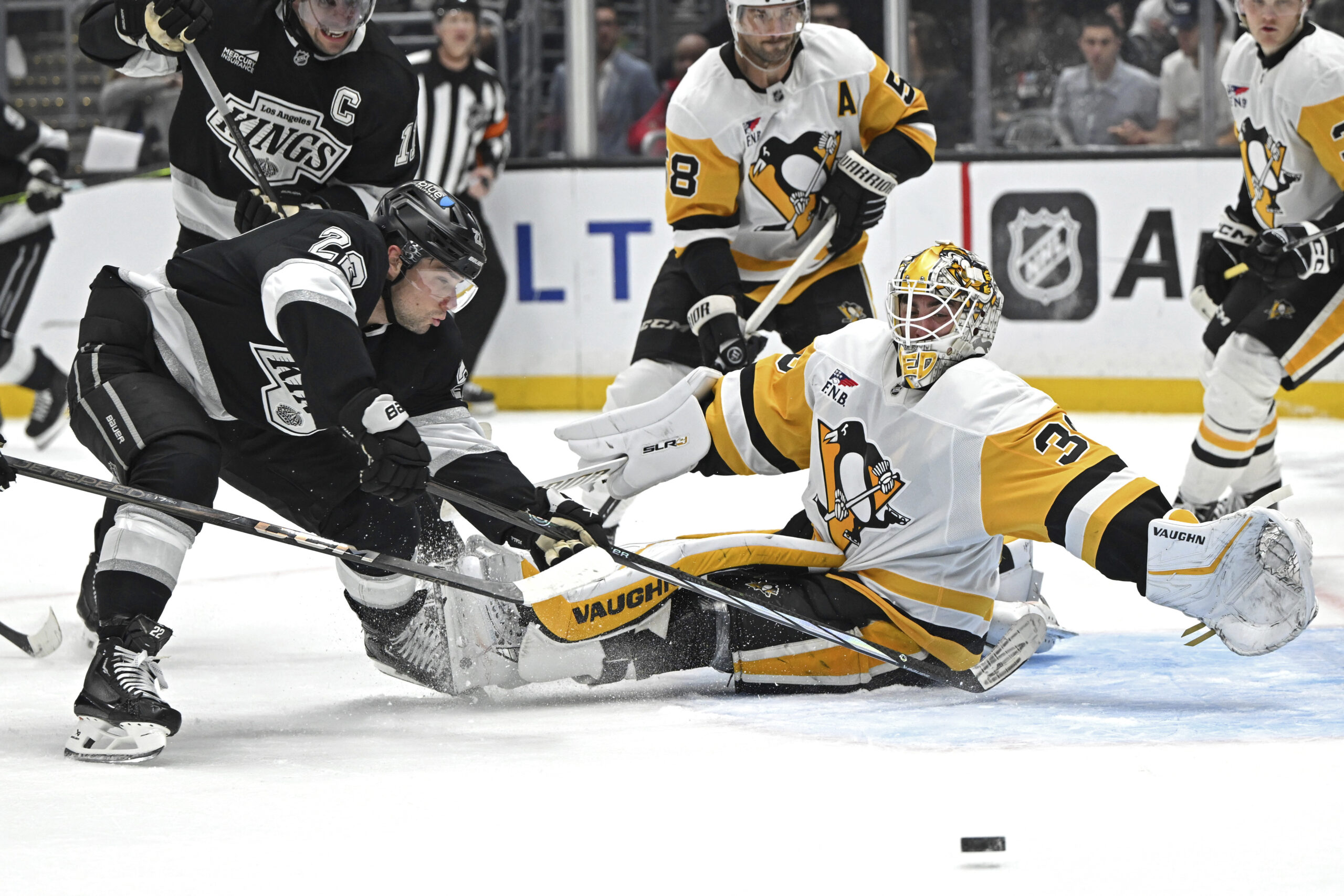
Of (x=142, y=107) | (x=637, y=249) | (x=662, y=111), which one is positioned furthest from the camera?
(x=142, y=107)

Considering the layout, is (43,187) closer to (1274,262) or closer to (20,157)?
(20,157)

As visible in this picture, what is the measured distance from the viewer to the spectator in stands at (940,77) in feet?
23.4

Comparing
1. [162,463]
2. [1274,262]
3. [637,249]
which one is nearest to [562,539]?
[162,463]

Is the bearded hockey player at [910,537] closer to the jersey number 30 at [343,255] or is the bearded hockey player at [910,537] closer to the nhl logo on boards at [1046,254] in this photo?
the jersey number 30 at [343,255]

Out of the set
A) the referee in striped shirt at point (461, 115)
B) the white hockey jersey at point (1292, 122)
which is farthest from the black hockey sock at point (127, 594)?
the referee in striped shirt at point (461, 115)

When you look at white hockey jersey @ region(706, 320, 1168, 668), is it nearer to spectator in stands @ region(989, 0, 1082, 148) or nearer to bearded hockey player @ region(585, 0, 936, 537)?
bearded hockey player @ region(585, 0, 936, 537)

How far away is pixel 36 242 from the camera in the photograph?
6.93 meters

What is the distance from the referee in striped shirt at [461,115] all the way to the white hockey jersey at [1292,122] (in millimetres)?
3246

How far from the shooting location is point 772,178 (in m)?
4.43

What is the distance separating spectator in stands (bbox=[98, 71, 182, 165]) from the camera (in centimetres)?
776

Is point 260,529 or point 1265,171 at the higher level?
point 1265,171

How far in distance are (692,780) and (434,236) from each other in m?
0.96

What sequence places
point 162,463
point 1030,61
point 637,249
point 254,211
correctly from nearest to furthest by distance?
point 162,463
point 254,211
point 1030,61
point 637,249

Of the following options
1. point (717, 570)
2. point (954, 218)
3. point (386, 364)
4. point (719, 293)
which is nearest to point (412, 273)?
point (386, 364)
